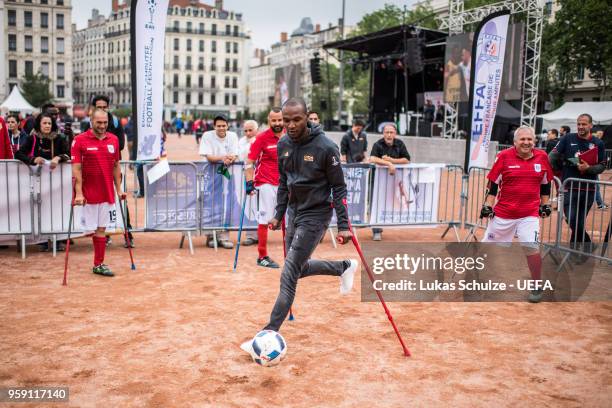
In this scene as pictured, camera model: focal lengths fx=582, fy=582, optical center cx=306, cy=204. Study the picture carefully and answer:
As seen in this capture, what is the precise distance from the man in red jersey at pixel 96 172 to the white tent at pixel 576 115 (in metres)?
30.4

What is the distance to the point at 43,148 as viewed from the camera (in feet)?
29.0

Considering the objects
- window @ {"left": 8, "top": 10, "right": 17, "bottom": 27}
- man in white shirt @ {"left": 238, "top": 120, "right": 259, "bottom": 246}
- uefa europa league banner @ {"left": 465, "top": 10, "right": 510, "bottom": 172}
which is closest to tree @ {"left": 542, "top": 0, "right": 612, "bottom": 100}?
uefa europa league banner @ {"left": 465, "top": 10, "right": 510, "bottom": 172}

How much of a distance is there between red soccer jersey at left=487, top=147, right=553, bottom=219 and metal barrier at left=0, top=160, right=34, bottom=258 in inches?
264

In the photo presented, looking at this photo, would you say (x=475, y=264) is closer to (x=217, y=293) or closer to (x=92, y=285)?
(x=217, y=293)

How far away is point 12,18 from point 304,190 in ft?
321

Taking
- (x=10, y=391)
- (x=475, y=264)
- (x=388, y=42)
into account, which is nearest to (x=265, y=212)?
(x=475, y=264)

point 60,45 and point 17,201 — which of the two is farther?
point 60,45

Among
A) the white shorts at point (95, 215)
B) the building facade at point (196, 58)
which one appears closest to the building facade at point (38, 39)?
the building facade at point (196, 58)

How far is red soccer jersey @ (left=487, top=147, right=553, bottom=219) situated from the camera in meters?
6.59

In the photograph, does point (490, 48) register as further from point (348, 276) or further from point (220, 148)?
point (348, 276)

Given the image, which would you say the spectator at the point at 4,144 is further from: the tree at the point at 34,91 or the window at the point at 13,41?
the window at the point at 13,41

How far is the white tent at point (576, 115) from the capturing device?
32.5m

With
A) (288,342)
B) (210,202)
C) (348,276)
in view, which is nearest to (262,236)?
(210,202)

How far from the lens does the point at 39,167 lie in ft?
28.7
